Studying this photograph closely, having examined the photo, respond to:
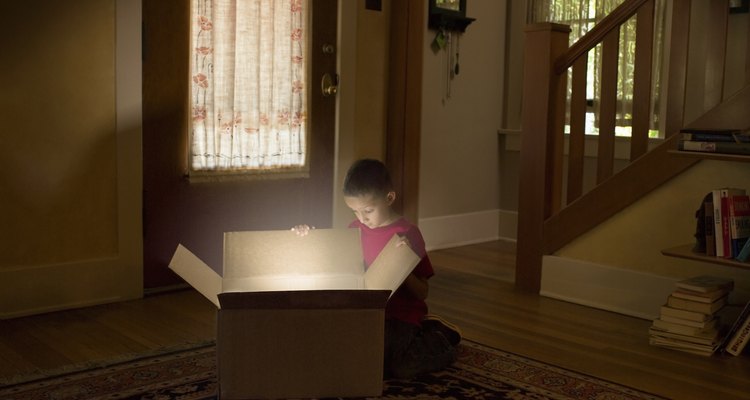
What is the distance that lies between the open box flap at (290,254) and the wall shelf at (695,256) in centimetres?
138

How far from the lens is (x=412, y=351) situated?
2.58m

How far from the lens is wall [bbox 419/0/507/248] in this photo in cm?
484

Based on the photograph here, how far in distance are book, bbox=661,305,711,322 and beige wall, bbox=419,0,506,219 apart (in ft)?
6.55

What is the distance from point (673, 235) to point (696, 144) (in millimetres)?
488

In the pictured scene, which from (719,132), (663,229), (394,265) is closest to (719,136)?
(719,132)

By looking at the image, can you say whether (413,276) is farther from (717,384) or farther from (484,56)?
(484,56)

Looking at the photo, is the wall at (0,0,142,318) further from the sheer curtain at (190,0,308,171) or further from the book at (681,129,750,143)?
the book at (681,129,750,143)

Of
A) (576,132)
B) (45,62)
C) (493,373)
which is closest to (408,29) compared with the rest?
(576,132)

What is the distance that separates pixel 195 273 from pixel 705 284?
6.35 feet

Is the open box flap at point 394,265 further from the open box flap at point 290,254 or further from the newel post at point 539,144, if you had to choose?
the newel post at point 539,144

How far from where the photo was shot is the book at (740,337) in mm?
2924

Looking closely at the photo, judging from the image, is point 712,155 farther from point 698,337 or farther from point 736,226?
point 698,337

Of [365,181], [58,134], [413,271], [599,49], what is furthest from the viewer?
[599,49]

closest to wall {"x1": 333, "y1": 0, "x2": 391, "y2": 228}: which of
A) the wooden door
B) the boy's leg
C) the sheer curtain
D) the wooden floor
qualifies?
the wooden door
